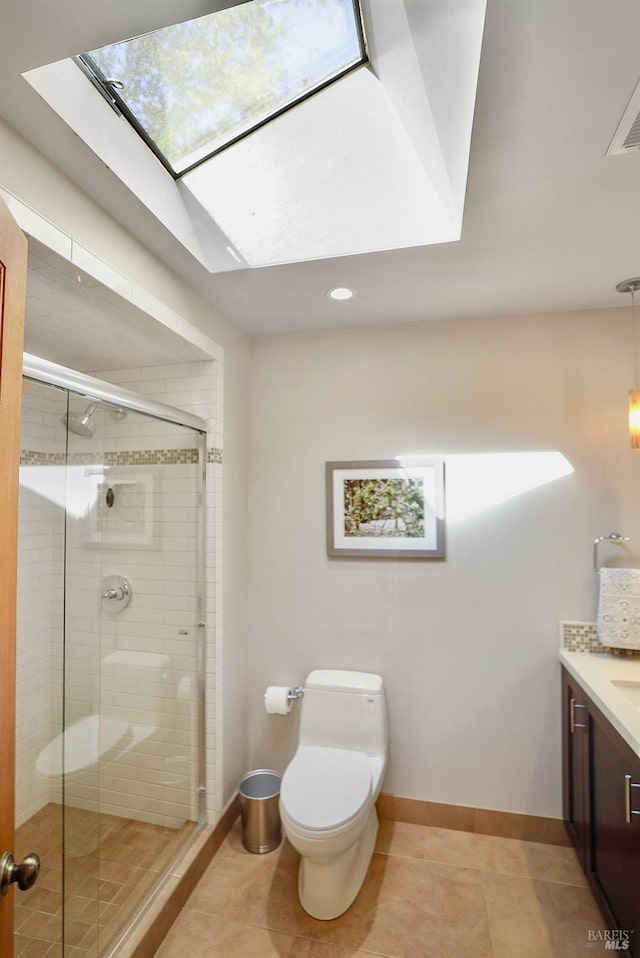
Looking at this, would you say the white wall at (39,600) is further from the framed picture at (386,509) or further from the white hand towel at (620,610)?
the white hand towel at (620,610)

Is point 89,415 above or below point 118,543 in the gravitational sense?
above

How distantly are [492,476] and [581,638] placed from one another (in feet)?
2.75

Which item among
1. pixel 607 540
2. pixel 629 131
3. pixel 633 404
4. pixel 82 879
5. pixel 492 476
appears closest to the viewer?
pixel 629 131

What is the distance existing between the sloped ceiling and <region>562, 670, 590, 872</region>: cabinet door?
172 cm

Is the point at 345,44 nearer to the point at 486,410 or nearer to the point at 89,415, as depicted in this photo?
the point at 89,415

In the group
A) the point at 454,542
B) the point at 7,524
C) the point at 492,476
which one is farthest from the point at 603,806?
the point at 7,524

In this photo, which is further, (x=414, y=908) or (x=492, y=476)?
(x=492, y=476)

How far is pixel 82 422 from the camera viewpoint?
64.2 inches

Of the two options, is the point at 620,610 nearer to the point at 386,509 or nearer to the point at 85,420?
the point at 386,509

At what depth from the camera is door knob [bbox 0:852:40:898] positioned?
790mm

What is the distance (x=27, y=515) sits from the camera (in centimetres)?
152

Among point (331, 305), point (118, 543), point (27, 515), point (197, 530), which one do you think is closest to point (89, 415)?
point (27, 515)

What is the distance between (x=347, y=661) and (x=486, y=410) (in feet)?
4.72

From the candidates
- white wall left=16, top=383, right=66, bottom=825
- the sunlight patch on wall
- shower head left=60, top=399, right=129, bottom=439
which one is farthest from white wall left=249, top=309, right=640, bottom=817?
white wall left=16, top=383, right=66, bottom=825
